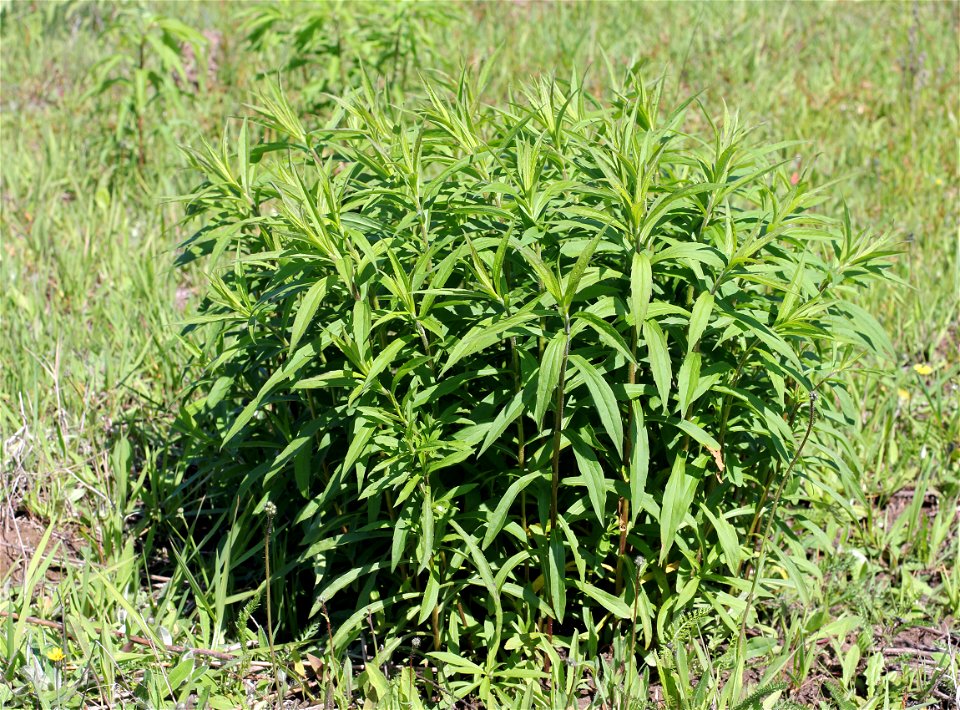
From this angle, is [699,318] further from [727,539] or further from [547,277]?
[727,539]

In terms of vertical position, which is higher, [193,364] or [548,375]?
[548,375]

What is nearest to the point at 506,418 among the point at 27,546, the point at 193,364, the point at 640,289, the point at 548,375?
the point at 548,375

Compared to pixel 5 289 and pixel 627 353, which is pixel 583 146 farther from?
pixel 5 289

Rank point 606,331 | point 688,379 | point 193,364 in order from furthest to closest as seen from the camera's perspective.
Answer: point 193,364, point 688,379, point 606,331

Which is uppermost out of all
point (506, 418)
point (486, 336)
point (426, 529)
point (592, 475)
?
point (486, 336)

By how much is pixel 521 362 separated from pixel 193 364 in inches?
50.1

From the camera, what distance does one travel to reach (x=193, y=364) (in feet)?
10.4

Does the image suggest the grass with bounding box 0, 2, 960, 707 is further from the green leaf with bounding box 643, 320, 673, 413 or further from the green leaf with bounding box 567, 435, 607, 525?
the green leaf with bounding box 643, 320, 673, 413

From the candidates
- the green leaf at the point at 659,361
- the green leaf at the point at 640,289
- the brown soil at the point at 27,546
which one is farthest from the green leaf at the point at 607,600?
the brown soil at the point at 27,546

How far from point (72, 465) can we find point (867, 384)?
9.95 ft

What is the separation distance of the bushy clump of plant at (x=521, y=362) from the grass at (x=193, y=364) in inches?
7.0

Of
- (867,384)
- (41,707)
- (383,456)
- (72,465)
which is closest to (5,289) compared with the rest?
(72,465)

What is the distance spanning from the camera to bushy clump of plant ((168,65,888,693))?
2.35 metres

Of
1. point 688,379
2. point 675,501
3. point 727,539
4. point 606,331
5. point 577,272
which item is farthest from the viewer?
point 727,539
